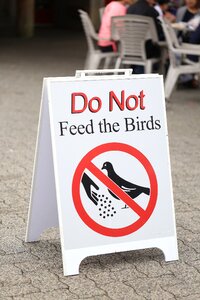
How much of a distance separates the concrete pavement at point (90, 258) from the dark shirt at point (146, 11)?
8.39 ft

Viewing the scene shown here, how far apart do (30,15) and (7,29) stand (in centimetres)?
234

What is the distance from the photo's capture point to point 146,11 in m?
12.9

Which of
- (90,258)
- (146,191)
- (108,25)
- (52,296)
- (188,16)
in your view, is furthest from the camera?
(188,16)

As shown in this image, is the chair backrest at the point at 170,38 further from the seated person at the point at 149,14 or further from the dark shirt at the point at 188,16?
the dark shirt at the point at 188,16

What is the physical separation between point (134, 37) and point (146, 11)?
53 centimetres

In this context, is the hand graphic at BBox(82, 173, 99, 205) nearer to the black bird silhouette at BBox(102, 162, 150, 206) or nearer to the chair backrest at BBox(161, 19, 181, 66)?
the black bird silhouette at BBox(102, 162, 150, 206)

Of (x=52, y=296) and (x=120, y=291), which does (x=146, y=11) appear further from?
(x=52, y=296)

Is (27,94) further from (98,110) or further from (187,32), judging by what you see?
(98,110)

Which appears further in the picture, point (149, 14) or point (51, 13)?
point (51, 13)

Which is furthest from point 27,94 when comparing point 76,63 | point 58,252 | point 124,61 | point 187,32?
point 58,252

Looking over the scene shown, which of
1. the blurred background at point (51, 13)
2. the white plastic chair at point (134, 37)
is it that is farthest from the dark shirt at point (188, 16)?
the blurred background at point (51, 13)

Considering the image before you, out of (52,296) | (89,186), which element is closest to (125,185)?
(89,186)

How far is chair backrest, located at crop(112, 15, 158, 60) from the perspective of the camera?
490 inches

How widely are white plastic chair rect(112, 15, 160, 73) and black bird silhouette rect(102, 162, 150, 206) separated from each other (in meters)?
7.50
